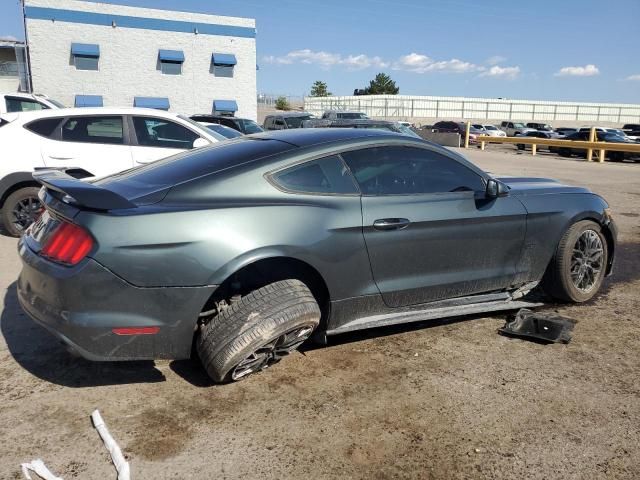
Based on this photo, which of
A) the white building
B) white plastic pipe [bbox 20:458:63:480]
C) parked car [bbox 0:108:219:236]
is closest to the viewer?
white plastic pipe [bbox 20:458:63:480]

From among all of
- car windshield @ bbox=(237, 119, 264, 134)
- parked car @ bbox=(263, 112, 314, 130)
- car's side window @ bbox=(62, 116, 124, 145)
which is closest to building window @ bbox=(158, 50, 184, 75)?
parked car @ bbox=(263, 112, 314, 130)

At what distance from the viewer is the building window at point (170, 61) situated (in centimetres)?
2950

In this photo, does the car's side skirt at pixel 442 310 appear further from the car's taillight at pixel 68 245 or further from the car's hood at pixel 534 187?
the car's taillight at pixel 68 245

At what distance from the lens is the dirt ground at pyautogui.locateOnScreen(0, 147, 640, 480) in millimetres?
2615

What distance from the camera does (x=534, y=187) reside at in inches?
180

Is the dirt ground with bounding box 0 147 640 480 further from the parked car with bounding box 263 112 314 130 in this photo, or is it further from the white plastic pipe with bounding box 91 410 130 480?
the parked car with bounding box 263 112 314 130

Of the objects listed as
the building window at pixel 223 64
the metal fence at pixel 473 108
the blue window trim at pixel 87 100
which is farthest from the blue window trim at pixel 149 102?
the metal fence at pixel 473 108

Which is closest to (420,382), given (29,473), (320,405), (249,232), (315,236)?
(320,405)

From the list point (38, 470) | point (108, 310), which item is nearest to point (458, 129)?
point (108, 310)

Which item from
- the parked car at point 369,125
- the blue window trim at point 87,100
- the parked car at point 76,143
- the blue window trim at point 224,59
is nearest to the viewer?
the parked car at point 76,143

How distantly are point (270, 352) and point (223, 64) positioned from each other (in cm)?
2987

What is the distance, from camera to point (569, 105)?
220 feet

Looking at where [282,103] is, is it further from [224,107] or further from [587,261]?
[587,261]

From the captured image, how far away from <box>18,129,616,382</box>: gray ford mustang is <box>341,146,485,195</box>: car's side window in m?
0.01
